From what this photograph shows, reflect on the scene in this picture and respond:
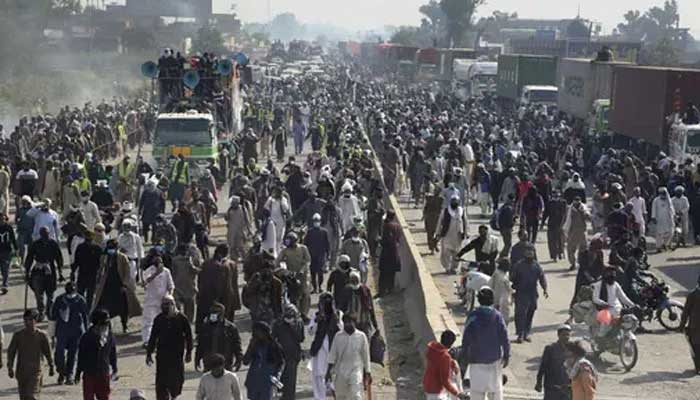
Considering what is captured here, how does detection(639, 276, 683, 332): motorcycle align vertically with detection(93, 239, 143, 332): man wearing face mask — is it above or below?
below

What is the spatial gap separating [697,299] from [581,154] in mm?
21097

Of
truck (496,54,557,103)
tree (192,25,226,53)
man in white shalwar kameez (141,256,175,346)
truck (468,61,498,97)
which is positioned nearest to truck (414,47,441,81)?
truck (468,61,498,97)

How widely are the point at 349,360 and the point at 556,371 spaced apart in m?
1.73

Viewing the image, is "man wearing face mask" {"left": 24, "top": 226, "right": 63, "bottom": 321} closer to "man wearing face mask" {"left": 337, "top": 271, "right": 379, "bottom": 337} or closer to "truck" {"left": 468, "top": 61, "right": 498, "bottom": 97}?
"man wearing face mask" {"left": 337, "top": 271, "right": 379, "bottom": 337}

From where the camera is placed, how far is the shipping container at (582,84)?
153ft

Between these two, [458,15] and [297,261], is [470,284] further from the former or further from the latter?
[458,15]

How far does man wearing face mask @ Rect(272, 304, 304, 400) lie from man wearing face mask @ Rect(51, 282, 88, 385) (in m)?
2.28

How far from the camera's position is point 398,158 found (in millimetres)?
30594

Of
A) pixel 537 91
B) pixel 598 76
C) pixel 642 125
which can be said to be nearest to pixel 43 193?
pixel 642 125

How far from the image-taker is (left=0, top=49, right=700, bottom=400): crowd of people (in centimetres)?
1151

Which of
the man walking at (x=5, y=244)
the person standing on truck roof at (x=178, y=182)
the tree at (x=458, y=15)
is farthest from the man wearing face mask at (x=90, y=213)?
the tree at (x=458, y=15)

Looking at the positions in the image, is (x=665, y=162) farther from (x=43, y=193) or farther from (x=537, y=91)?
(x=537, y=91)

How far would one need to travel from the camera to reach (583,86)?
49.2 meters

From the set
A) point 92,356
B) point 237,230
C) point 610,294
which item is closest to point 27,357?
point 92,356
